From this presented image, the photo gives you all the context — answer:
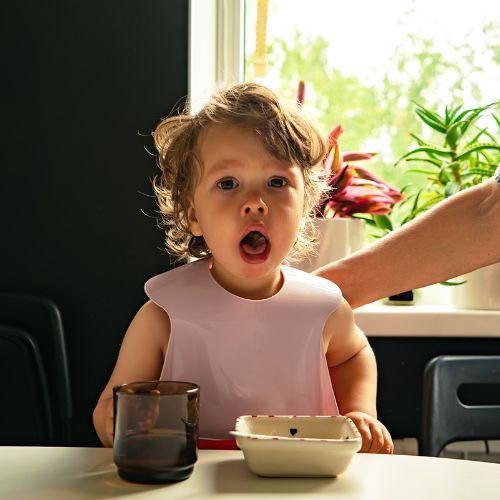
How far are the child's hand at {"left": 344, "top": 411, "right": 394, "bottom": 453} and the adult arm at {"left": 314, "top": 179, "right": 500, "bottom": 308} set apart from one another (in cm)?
51

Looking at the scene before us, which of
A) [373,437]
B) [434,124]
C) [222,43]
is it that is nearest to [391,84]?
[434,124]

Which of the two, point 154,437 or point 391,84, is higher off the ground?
point 391,84

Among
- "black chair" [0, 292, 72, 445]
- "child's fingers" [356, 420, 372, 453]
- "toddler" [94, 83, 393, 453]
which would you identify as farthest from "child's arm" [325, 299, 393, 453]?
"black chair" [0, 292, 72, 445]

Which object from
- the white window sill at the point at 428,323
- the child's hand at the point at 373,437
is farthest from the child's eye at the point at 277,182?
the white window sill at the point at 428,323

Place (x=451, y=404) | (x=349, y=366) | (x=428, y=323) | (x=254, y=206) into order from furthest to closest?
(x=428, y=323) → (x=451, y=404) → (x=349, y=366) → (x=254, y=206)

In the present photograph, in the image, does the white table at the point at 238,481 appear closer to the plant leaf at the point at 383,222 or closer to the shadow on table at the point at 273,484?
the shadow on table at the point at 273,484

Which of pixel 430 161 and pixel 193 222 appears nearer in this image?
pixel 193 222

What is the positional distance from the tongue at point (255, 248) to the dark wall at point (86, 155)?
96 centimetres

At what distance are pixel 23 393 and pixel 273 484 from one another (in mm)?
1497

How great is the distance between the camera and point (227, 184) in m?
1.25

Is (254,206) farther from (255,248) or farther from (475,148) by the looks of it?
(475,148)

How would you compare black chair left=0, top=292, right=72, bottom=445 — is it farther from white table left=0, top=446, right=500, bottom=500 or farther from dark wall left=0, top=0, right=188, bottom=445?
white table left=0, top=446, right=500, bottom=500

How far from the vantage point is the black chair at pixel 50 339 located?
2.02m

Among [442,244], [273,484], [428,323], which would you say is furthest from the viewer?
[428,323]
